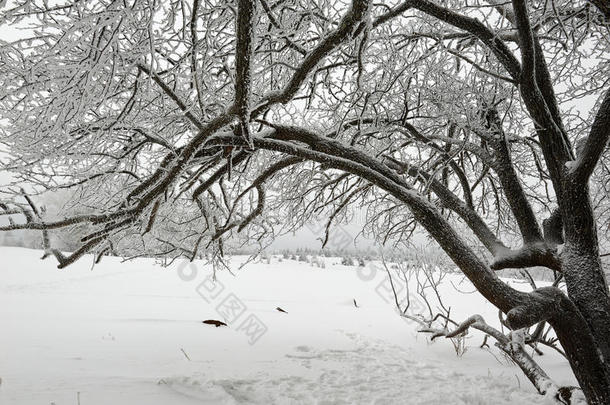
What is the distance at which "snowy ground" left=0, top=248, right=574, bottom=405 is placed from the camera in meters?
3.75

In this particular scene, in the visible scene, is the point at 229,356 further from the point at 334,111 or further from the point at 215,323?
the point at 334,111

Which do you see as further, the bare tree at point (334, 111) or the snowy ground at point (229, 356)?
the snowy ground at point (229, 356)

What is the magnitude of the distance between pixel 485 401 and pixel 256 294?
8808 mm

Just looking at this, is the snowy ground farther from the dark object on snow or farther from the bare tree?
the bare tree

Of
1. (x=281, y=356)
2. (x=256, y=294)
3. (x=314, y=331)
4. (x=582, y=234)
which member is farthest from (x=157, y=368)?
(x=256, y=294)

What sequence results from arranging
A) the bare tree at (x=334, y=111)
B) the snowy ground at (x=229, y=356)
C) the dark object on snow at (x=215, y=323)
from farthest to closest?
the dark object on snow at (x=215, y=323)
the snowy ground at (x=229, y=356)
the bare tree at (x=334, y=111)

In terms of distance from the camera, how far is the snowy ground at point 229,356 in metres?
3.75

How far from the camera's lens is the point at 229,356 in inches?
207

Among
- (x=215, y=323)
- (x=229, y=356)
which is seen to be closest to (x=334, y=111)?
(x=229, y=356)

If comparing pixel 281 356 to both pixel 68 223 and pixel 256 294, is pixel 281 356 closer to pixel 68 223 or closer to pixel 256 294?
pixel 68 223

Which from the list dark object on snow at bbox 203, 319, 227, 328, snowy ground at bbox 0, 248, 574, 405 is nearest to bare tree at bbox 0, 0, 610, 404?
snowy ground at bbox 0, 248, 574, 405

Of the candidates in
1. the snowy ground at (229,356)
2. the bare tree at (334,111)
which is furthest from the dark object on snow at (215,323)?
the bare tree at (334,111)

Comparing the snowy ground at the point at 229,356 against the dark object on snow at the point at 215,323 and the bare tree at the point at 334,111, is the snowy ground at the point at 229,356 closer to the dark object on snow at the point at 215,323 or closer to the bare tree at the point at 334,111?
the dark object on snow at the point at 215,323

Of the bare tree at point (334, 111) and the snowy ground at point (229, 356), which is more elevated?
the bare tree at point (334, 111)
